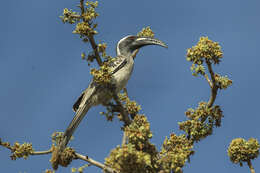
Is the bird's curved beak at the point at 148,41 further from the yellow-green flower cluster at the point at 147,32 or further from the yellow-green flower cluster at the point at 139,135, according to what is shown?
the yellow-green flower cluster at the point at 139,135

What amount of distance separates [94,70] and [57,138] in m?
1.67

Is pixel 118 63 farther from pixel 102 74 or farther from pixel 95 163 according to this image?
pixel 95 163

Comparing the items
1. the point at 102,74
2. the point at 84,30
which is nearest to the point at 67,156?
the point at 102,74

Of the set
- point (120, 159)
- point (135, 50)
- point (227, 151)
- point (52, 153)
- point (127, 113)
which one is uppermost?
point (135, 50)

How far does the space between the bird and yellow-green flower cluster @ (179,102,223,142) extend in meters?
1.75

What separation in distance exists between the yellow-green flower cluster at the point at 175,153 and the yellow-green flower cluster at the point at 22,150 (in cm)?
247

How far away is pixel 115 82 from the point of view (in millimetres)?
9336

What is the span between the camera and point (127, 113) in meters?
8.09

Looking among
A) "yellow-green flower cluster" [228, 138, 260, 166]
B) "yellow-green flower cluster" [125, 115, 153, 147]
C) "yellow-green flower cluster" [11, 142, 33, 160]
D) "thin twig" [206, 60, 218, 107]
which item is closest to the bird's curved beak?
"thin twig" [206, 60, 218, 107]

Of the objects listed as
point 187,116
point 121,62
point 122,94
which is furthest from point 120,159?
point 121,62

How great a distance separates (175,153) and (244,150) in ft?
3.98

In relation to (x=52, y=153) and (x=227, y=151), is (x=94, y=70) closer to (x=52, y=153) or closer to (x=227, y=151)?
(x=52, y=153)

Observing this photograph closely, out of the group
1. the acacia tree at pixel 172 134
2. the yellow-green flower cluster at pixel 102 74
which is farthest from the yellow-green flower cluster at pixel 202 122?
the yellow-green flower cluster at pixel 102 74

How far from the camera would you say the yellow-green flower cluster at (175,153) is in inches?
269
